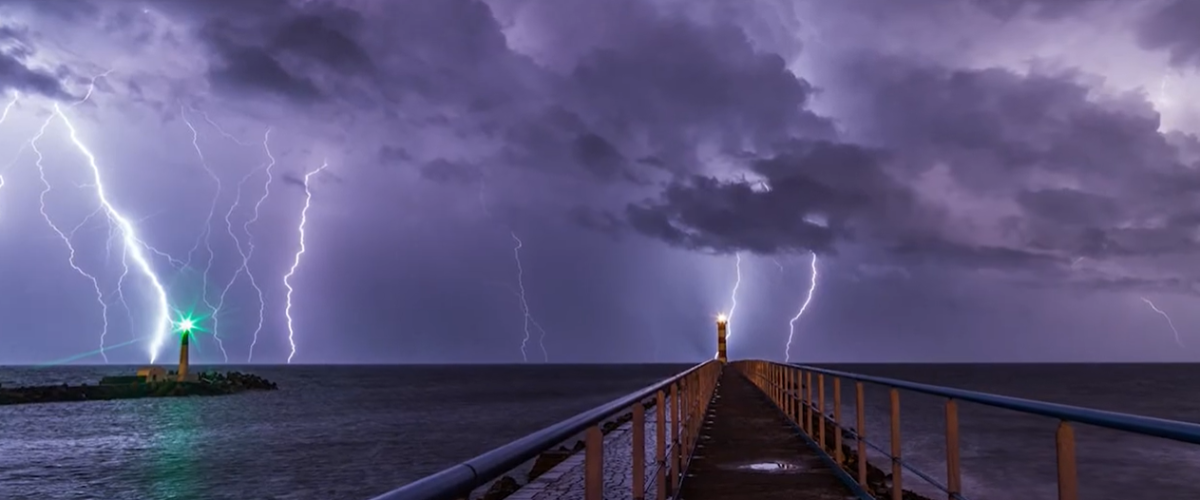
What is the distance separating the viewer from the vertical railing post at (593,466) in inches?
114

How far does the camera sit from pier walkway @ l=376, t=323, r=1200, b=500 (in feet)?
7.19

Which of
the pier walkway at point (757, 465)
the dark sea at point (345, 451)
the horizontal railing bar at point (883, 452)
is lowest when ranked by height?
the dark sea at point (345, 451)

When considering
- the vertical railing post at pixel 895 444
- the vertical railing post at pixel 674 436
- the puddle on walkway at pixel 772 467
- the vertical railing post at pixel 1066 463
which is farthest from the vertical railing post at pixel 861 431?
the vertical railing post at pixel 1066 463

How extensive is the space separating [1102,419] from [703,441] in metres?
8.81

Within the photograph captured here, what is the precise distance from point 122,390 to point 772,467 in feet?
252

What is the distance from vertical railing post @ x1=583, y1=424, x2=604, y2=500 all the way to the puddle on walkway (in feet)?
18.8

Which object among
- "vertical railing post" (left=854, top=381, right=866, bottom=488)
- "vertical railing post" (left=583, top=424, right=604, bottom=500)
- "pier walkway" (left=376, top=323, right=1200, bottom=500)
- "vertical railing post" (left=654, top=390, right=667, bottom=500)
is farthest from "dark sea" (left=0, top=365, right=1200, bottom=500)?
"vertical railing post" (left=583, top=424, right=604, bottom=500)

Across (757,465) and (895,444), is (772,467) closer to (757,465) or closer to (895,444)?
(757,465)

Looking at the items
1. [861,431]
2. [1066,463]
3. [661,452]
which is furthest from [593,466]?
[861,431]

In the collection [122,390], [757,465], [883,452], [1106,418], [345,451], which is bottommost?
[345,451]

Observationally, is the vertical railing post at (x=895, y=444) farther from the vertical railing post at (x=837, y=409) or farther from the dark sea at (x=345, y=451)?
the dark sea at (x=345, y=451)

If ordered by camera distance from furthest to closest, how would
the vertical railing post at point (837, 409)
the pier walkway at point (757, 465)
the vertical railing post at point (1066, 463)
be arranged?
the vertical railing post at point (837, 409) < the pier walkway at point (757, 465) < the vertical railing post at point (1066, 463)

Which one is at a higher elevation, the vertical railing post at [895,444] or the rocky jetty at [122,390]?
the vertical railing post at [895,444]

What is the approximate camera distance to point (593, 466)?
2.96 m
